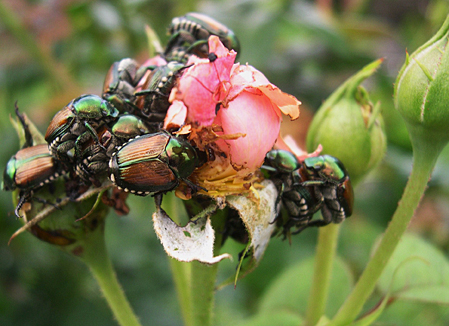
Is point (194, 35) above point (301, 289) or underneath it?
above

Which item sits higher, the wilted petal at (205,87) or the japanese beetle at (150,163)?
the wilted petal at (205,87)

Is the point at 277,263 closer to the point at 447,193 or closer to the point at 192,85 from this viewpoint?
the point at 447,193

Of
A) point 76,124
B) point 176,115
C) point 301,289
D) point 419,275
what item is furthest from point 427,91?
point 301,289

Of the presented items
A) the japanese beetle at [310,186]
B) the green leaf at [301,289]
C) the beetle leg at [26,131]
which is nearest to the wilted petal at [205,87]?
the japanese beetle at [310,186]

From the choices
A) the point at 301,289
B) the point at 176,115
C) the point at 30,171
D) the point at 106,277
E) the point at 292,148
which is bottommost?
the point at 301,289

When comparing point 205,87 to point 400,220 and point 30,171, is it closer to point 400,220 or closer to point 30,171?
point 30,171

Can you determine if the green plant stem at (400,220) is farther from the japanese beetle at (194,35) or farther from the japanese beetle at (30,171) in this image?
the japanese beetle at (30,171)

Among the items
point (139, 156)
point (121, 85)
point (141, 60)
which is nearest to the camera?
point (139, 156)
